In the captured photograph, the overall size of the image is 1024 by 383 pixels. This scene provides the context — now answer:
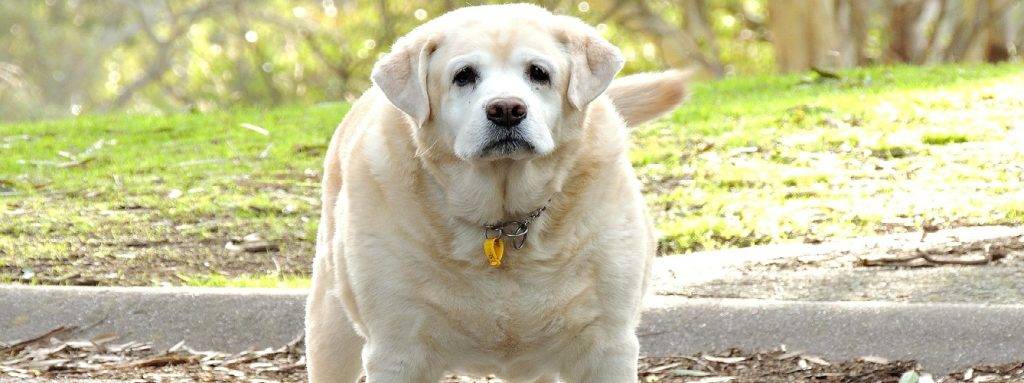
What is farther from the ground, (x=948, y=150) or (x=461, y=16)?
(x=461, y=16)

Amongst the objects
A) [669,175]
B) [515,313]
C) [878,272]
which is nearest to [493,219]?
[515,313]

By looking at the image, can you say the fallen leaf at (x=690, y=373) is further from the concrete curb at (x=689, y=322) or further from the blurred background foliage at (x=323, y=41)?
the blurred background foliage at (x=323, y=41)

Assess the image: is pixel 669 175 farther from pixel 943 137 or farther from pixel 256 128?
pixel 256 128

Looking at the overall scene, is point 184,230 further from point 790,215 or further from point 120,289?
point 790,215

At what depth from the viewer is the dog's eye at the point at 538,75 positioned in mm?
3885

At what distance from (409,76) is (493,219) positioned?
1.54ft

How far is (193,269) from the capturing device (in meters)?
7.28

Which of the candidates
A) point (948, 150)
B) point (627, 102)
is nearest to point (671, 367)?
point (627, 102)

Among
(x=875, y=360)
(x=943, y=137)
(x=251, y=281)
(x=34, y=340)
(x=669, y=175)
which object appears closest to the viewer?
(x=875, y=360)

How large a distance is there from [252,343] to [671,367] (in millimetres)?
1667

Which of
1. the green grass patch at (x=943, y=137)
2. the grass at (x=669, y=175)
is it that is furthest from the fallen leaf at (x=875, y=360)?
the green grass patch at (x=943, y=137)

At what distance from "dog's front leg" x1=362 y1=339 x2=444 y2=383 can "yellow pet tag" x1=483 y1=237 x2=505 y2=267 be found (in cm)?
30

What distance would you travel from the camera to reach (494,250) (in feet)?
13.2

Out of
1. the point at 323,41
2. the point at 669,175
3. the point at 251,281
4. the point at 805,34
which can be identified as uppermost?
the point at 251,281
